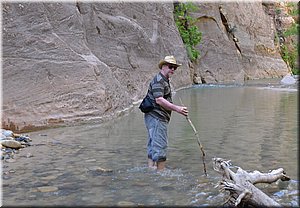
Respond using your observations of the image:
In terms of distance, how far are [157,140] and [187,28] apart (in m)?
24.1

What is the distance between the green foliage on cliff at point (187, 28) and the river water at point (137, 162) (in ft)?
58.7

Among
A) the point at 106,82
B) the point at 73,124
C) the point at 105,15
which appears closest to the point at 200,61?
the point at 105,15

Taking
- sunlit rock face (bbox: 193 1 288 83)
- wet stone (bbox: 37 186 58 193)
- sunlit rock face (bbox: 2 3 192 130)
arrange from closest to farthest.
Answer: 1. wet stone (bbox: 37 186 58 193)
2. sunlit rock face (bbox: 2 3 192 130)
3. sunlit rock face (bbox: 193 1 288 83)

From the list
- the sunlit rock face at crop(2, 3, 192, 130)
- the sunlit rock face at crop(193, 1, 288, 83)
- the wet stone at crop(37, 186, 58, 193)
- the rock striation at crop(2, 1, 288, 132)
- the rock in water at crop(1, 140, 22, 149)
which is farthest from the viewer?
the sunlit rock face at crop(193, 1, 288, 83)

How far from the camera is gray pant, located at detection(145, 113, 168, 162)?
19.0ft

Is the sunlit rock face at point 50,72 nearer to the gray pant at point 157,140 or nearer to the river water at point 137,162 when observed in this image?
the river water at point 137,162

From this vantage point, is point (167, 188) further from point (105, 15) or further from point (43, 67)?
point (105, 15)

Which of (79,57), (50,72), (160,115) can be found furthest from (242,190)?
(79,57)

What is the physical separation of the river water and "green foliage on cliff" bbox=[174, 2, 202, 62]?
17896mm

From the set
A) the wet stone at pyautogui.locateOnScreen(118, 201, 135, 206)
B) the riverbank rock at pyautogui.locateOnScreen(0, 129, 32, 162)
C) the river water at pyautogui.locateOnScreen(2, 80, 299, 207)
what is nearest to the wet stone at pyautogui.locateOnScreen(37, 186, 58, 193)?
the river water at pyautogui.locateOnScreen(2, 80, 299, 207)

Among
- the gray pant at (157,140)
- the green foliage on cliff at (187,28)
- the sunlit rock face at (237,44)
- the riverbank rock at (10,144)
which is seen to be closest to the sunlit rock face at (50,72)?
the riverbank rock at (10,144)

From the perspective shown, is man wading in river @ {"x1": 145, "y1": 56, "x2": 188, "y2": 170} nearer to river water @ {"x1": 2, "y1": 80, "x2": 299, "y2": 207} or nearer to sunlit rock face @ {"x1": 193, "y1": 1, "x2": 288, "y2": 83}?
river water @ {"x1": 2, "y1": 80, "x2": 299, "y2": 207}

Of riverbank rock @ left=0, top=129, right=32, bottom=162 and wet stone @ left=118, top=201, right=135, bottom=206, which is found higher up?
riverbank rock @ left=0, top=129, right=32, bottom=162

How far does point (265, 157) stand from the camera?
6484mm
